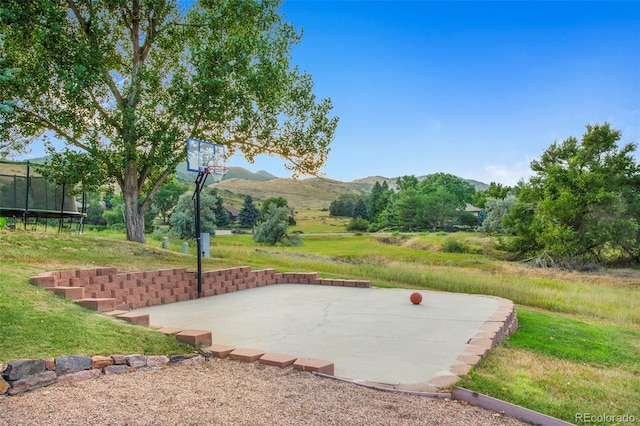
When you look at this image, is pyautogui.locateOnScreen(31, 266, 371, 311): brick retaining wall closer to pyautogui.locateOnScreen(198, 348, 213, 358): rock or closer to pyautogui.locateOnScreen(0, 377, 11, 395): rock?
pyautogui.locateOnScreen(198, 348, 213, 358): rock

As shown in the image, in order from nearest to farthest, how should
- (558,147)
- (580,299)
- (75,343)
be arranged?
(75,343)
(580,299)
(558,147)

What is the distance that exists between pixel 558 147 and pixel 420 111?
1320cm

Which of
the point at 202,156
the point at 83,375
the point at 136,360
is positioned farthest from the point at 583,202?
the point at 83,375

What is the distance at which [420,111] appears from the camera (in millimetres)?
22422

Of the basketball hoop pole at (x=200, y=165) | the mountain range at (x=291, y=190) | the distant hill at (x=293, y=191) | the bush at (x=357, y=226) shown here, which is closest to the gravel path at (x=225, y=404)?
the basketball hoop pole at (x=200, y=165)

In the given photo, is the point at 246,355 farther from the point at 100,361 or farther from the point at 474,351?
the point at 474,351

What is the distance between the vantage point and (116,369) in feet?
11.9

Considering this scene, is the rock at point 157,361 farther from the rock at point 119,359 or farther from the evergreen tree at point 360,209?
the evergreen tree at point 360,209

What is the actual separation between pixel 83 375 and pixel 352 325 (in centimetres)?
325

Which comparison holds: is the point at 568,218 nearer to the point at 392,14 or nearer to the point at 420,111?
the point at 420,111

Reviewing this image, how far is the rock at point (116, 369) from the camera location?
3.58 metres

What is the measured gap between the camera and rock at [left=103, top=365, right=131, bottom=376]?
3584 millimetres

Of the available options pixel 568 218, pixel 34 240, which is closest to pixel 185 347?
pixel 34 240

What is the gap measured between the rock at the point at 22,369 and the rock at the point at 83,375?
0.57ft
